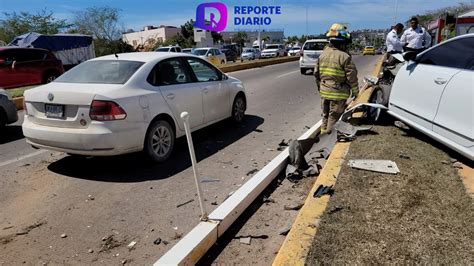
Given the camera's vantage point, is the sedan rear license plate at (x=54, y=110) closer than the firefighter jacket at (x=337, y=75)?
Yes

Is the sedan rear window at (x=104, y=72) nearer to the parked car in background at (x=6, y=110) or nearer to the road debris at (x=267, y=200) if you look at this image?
the road debris at (x=267, y=200)

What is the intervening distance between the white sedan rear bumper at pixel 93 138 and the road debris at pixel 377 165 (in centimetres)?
278

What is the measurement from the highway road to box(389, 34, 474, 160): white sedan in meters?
2.15

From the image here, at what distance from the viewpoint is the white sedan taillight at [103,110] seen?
4.82 metres

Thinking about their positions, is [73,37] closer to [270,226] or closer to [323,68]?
[323,68]

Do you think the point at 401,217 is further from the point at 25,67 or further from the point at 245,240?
the point at 25,67

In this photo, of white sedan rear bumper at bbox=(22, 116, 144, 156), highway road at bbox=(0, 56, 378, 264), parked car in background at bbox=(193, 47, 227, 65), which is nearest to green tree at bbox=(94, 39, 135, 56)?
parked car in background at bbox=(193, 47, 227, 65)

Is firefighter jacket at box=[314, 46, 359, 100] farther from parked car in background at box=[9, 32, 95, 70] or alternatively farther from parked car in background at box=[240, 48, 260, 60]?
parked car in background at box=[240, 48, 260, 60]

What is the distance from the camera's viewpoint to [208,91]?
6.72 m

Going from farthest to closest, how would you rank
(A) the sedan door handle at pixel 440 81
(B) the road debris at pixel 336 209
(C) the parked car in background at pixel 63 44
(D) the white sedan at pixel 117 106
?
1. (C) the parked car in background at pixel 63 44
2. (D) the white sedan at pixel 117 106
3. (A) the sedan door handle at pixel 440 81
4. (B) the road debris at pixel 336 209

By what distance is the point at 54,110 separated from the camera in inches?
198

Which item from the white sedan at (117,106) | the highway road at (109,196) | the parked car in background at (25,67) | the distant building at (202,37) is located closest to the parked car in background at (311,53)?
the parked car in background at (25,67)

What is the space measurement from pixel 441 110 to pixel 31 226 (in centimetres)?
478

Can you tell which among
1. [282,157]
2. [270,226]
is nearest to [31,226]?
[270,226]
